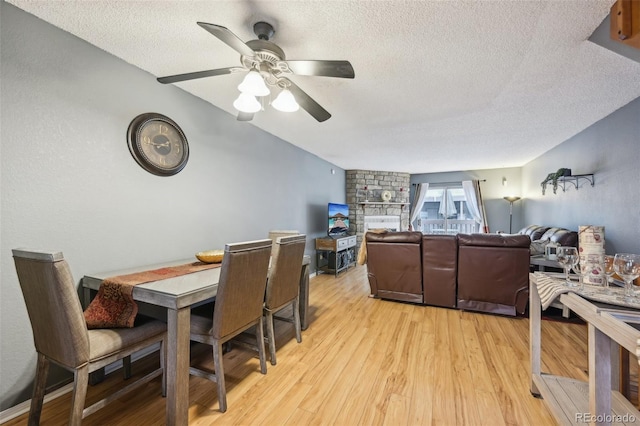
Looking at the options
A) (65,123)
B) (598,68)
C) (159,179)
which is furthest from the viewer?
(159,179)

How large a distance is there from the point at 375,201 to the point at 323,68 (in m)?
5.51

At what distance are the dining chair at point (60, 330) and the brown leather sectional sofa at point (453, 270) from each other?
2785 mm

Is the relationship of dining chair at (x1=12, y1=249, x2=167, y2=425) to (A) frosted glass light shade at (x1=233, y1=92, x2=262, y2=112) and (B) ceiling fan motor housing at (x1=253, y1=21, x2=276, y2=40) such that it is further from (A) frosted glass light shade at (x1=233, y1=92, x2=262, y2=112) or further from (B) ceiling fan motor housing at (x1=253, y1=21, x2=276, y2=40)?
(B) ceiling fan motor housing at (x1=253, y1=21, x2=276, y2=40)

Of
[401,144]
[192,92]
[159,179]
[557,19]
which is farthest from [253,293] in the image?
[401,144]

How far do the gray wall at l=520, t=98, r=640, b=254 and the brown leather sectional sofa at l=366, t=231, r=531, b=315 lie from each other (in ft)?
3.27

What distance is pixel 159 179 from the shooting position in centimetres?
222

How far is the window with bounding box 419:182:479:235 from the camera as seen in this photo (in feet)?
22.9

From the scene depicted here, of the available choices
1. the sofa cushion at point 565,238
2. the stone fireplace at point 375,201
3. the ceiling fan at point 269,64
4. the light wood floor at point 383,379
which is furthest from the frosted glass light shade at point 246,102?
the stone fireplace at point 375,201

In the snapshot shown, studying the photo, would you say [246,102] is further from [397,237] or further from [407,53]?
[397,237]

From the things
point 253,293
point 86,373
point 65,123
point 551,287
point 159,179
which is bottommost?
point 86,373

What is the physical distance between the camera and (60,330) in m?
1.19

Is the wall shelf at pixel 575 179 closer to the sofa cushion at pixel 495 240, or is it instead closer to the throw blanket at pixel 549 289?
the sofa cushion at pixel 495 240

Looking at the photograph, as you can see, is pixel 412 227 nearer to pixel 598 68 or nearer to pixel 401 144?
pixel 401 144

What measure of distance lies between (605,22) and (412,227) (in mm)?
6142
